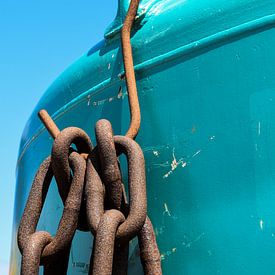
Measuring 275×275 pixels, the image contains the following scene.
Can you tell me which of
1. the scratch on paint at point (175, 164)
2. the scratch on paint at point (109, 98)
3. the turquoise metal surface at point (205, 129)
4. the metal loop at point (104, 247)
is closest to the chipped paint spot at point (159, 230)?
the turquoise metal surface at point (205, 129)

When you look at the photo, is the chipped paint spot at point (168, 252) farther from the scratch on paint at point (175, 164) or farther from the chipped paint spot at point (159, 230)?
the scratch on paint at point (175, 164)

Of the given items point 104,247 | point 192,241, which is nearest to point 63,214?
point 104,247

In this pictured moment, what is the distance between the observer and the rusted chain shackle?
1.00m


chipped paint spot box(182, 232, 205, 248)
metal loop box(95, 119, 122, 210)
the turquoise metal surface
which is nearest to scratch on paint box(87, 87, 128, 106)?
the turquoise metal surface

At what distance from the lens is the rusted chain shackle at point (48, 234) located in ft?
3.28

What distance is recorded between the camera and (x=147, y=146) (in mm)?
1261

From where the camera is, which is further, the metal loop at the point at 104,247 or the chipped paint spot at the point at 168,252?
the chipped paint spot at the point at 168,252

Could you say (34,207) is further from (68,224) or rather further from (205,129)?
(205,129)

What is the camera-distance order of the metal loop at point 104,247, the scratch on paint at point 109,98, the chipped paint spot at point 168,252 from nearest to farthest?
the metal loop at point 104,247 < the chipped paint spot at point 168,252 < the scratch on paint at point 109,98

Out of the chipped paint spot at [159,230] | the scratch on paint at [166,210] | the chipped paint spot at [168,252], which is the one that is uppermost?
the scratch on paint at [166,210]

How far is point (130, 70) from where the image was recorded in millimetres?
1255

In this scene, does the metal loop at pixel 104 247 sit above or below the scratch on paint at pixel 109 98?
below

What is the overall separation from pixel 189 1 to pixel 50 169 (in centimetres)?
53

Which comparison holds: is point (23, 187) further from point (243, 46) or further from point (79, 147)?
point (243, 46)
